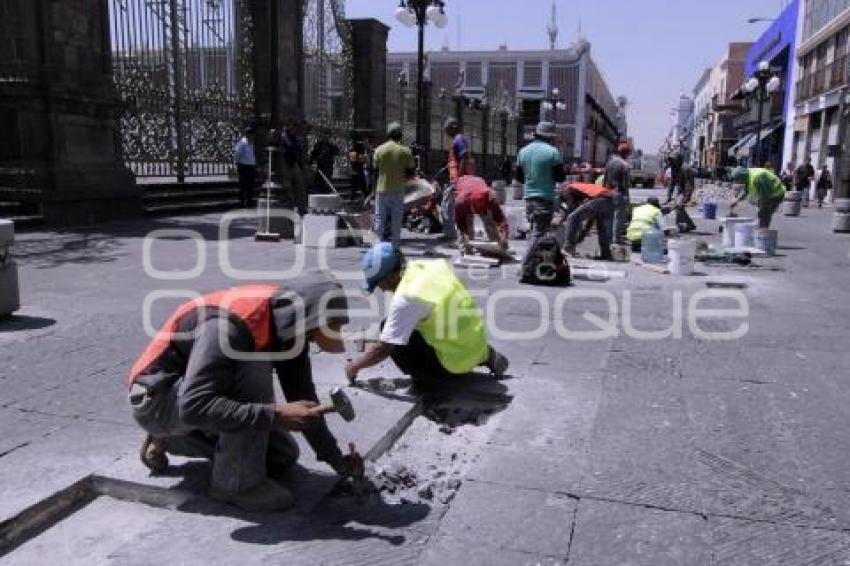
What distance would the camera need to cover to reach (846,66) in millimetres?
30688

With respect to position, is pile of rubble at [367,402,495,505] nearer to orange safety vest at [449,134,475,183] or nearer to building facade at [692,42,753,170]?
orange safety vest at [449,134,475,183]

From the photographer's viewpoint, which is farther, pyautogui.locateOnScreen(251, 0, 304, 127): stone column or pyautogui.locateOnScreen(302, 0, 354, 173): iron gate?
pyautogui.locateOnScreen(302, 0, 354, 173): iron gate

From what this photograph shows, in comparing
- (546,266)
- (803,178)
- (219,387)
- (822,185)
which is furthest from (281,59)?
(803,178)

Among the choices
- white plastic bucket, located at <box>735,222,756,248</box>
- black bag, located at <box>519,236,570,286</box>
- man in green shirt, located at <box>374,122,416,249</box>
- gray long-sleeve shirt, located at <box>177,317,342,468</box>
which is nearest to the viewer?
gray long-sleeve shirt, located at <box>177,317,342,468</box>

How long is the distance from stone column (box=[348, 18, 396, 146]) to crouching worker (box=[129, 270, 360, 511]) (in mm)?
20123

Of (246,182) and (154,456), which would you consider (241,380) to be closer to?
(154,456)

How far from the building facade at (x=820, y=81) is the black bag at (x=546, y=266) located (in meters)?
27.3

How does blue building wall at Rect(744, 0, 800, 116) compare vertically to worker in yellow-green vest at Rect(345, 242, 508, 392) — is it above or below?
above

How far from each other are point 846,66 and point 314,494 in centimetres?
3398

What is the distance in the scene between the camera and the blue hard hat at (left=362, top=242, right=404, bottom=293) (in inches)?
152

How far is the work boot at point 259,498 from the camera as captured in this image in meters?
3.07

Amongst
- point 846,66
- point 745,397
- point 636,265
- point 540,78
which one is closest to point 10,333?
point 745,397

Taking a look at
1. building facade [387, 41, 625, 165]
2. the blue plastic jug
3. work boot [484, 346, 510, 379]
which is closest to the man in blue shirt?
the blue plastic jug

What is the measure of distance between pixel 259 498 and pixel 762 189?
1114 centimetres
